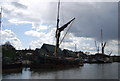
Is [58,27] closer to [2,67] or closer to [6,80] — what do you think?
[2,67]

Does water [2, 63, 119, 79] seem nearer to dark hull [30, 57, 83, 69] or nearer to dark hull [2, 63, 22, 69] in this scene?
dark hull [2, 63, 22, 69]

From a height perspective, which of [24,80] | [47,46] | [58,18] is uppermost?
[58,18]

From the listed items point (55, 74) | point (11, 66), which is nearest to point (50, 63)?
point (11, 66)

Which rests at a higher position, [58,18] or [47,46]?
[58,18]

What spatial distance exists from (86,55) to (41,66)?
4721 inches

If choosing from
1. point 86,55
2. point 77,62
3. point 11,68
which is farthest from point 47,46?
point 86,55

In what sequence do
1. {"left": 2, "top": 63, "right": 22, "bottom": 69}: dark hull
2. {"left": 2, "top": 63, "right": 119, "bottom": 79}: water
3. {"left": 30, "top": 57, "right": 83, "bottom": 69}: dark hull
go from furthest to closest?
{"left": 30, "top": 57, "right": 83, "bottom": 69}: dark hull < {"left": 2, "top": 63, "right": 22, "bottom": 69}: dark hull < {"left": 2, "top": 63, "right": 119, "bottom": 79}: water

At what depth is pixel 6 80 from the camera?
115 feet

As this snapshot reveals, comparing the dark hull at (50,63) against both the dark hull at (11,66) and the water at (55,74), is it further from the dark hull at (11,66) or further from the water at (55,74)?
the water at (55,74)

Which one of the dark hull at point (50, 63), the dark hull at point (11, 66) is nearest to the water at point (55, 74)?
the dark hull at point (11, 66)

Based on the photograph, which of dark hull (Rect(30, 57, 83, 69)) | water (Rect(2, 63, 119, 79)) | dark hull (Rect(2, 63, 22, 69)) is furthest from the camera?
dark hull (Rect(30, 57, 83, 69))

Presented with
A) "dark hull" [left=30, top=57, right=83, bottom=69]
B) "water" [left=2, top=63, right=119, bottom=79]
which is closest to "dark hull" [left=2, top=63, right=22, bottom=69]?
"water" [left=2, top=63, right=119, bottom=79]

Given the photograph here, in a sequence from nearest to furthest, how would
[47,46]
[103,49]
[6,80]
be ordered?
1. [6,80]
2. [47,46]
3. [103,49]

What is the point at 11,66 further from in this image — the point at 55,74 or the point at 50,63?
the point at 50,63
